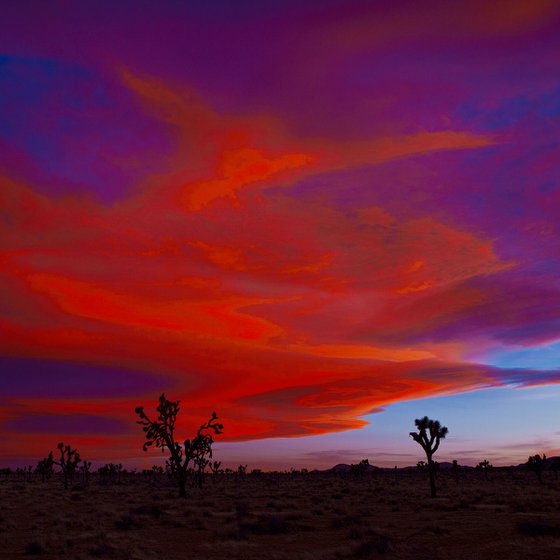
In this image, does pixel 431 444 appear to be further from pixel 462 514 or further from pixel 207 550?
pixel 207 550

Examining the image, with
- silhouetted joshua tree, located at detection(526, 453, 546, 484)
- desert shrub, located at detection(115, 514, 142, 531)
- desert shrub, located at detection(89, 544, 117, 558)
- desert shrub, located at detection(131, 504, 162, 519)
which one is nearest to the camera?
desert shrub, located at detection(89, 544, 117, 558)

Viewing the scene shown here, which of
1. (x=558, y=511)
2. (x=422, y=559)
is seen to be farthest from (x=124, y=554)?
(x=558, y=511)

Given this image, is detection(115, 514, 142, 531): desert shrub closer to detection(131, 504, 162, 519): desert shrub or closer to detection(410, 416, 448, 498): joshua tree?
detection(131, 504, 162, 519): desert shrub

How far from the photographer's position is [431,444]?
4884 cm

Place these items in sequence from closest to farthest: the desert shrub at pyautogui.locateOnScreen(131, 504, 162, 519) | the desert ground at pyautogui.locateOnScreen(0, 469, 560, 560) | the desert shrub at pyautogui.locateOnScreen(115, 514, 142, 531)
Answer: the desert ground at pyautogui.locateOnScreen(0, 469, 560, 560) → the desert shrub at pyautogui.locateOnScreen(115, 514, 142, 531) → the desert shrub at pyautogui.locateOnScreen(131, 504, 162, 519)

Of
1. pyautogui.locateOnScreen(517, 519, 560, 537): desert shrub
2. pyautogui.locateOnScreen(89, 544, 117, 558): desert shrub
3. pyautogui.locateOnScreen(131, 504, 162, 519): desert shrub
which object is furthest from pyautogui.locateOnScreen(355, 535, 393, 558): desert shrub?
pyautogui.locateOnScreen(131, 504, 162, 519): desert shrub

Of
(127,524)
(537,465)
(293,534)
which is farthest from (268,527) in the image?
(537,465)

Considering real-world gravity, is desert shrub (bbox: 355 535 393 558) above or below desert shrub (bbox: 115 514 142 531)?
above

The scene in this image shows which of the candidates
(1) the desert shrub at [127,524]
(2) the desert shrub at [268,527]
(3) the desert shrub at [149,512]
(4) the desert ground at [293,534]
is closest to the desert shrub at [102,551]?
(4) the desert ground at [293,534]

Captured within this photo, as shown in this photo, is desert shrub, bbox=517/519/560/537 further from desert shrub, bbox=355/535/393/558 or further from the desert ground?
desert shrub, bbox=355/535/393/558

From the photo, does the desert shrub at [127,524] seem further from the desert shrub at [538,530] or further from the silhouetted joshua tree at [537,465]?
the silhouetted joshua tree at [537,465]

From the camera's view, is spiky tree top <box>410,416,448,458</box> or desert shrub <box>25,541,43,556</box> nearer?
desert shrub <box>25,541,43,556</box>

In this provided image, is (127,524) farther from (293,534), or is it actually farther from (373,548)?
(373,548)

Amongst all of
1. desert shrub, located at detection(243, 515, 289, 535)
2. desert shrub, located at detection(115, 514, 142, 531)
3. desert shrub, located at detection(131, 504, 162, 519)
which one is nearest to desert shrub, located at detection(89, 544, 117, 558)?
desert shrub, located at detection(243, 515, 289, 535)
